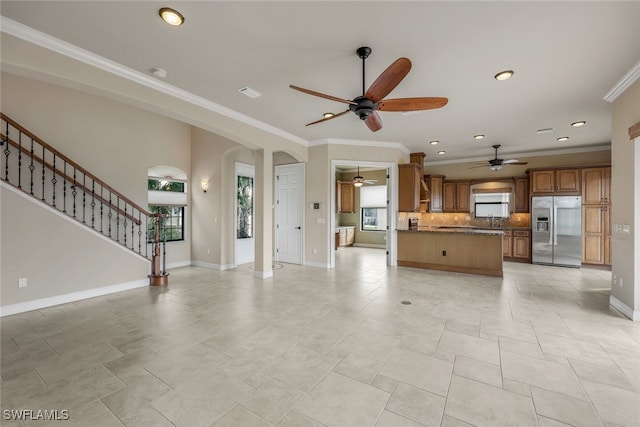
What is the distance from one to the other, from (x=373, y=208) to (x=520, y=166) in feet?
15.6

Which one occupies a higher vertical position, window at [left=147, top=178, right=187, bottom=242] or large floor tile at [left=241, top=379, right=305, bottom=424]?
window at [left=147, top=178, right=187, bottom=242]

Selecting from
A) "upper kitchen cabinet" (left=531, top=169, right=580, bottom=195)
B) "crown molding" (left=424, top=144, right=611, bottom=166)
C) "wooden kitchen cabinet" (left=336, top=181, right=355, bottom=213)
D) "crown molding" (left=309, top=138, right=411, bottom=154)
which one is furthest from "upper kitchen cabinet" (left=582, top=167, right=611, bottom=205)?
"wooden kitchen cabinet" (left=336, top=181, right=355, bottom=213)

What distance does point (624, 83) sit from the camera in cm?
344

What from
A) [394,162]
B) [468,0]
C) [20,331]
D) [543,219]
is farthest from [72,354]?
[543,219]

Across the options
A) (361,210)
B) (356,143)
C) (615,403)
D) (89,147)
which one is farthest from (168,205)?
(615,403)

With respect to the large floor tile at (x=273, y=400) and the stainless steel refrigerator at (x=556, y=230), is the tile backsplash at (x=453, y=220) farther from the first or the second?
the large floor tile at (x=273, y=400)

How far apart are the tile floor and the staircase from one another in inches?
63.5

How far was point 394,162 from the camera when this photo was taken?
6.70 m

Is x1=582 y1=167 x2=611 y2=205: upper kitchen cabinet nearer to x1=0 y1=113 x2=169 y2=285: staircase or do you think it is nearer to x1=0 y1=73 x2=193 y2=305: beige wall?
x1=0 y1=113 x2=169 y2=285: staircase

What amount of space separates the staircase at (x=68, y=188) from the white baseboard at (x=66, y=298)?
34cm

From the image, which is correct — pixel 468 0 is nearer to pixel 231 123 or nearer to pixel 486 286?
pixel 231 123

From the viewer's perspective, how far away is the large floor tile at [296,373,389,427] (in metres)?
1.75

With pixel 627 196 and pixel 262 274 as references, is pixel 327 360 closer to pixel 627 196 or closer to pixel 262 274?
pixel 262 274

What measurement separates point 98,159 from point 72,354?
3990 millimetres
